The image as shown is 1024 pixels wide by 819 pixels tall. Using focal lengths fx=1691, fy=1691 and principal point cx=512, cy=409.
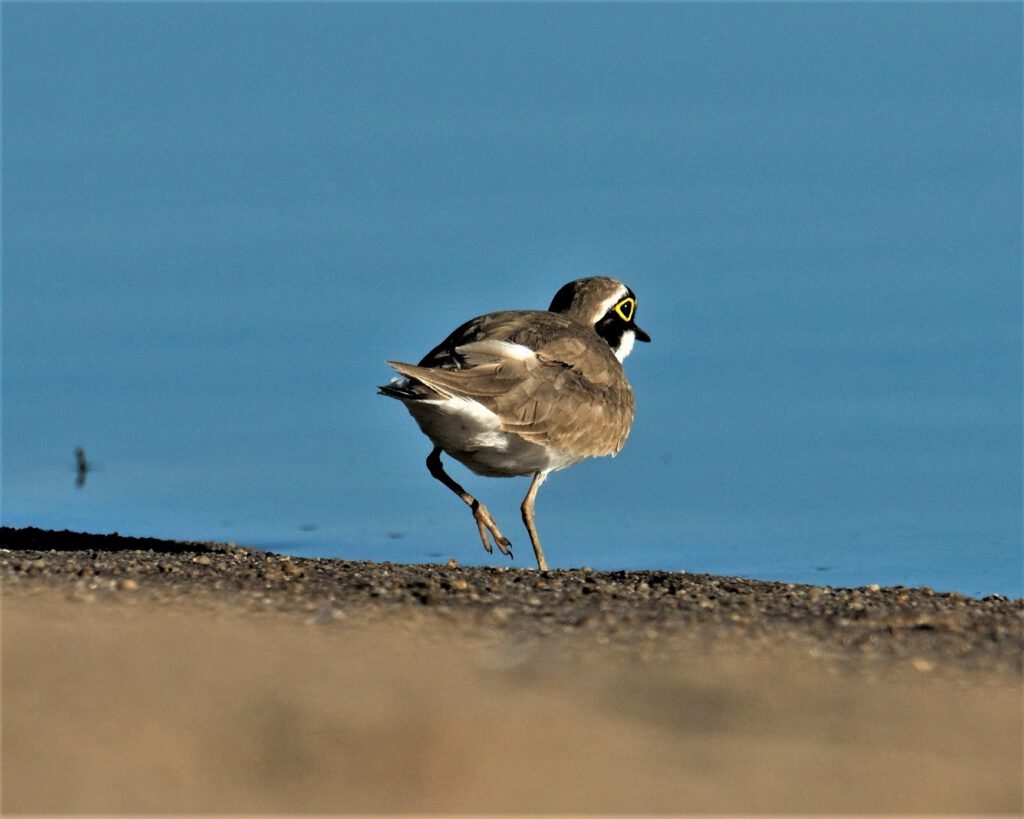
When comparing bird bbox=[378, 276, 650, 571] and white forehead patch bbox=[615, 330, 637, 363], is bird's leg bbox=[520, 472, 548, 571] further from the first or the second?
white forehead patch bbox=[615, 330, 637, 363]

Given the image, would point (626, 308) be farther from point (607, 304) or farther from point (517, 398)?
point (517, 398)

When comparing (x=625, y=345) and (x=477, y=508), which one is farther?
(x=625, y=345)

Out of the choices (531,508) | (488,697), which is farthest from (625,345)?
(488,697)

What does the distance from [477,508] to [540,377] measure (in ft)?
3.56

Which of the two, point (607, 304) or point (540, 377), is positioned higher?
point (607, 304)

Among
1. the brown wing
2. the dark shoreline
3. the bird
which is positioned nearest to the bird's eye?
the bird

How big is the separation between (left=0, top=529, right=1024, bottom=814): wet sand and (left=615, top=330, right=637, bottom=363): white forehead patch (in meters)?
4.75

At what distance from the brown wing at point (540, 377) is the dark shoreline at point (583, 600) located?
1456 millimetres

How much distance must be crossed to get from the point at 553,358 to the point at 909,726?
539cm

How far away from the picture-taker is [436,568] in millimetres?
9750

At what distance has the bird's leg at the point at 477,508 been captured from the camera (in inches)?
458

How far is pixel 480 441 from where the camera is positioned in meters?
11.2

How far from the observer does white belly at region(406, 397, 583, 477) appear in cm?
1084

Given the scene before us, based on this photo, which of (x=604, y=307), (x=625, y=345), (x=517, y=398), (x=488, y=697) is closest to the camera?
(x=488, y=697)
